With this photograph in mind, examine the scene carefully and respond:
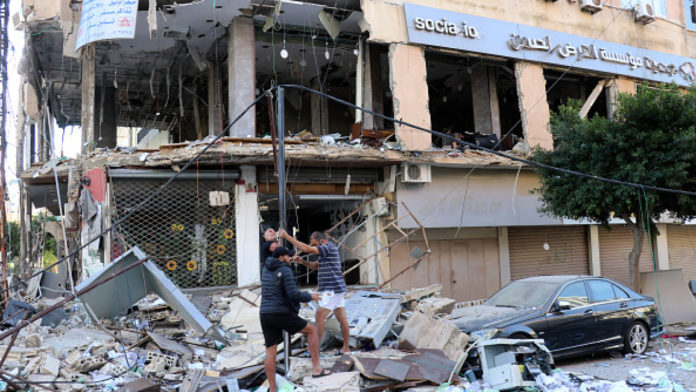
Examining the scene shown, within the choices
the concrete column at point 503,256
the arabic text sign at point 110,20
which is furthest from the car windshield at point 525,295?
the arabic text sign at point 110,20

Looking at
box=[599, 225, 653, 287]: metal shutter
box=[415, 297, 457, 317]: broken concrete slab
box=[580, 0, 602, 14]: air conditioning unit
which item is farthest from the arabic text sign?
box=[599, 225, 653, 287]: metal shutter

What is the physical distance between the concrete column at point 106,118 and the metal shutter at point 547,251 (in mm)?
12434

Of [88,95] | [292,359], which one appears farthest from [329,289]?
[88,95]

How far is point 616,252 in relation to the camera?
18609 millimetres

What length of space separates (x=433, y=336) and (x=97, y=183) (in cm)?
824

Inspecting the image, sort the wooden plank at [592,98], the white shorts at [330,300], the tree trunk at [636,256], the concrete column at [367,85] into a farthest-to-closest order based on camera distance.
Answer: the wooden plank at [592,98] → the concrete column at [367,85] → the tree trunk at [636,256] → the white shorts at [330,300]

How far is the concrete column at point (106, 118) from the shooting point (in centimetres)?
1700

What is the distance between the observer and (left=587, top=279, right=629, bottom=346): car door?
8.88 meters

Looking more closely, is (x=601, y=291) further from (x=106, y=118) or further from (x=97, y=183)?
(x=106, y=118)

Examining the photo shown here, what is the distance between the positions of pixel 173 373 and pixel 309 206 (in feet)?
28.5

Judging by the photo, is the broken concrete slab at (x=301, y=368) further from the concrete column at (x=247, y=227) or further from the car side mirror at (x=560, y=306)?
the concrete column at (x=247, y=227)

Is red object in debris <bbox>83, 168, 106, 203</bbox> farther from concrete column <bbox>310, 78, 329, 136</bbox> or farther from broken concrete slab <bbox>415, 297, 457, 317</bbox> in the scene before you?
broken concrete slab <bbox>415, 297, 457, 317</bbox>

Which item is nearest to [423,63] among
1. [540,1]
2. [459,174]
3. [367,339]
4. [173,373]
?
[459,174]

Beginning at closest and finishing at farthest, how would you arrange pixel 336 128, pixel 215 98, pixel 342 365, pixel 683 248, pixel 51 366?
pixel 342 365
pixel 51 366
pixel 215 98
pixel 336 128
pixel 683 248
